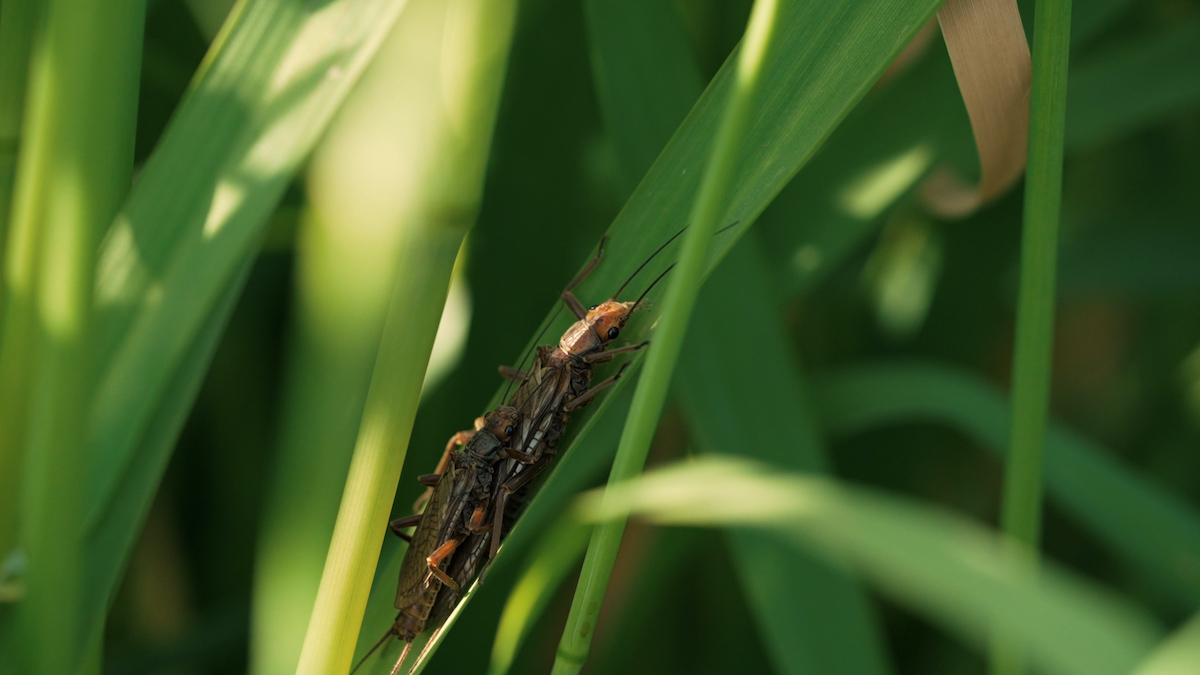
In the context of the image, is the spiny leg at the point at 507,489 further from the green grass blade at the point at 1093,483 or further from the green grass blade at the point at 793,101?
the green grass blade at the point at 1093,483

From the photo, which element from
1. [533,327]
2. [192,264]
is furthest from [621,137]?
[192,264]

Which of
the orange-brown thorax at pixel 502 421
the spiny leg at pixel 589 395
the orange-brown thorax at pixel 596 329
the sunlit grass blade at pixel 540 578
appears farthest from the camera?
the orange-brown thorax at pixel 502 421

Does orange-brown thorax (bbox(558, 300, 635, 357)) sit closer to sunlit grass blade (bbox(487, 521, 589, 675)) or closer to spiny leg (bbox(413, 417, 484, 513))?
spiny leg (bbox(413, 417, 484, 513))

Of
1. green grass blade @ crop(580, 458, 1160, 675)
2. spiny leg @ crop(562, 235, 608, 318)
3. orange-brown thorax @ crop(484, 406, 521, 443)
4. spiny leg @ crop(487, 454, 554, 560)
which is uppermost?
spiny leg @ crop(562, 235, 608, 318)

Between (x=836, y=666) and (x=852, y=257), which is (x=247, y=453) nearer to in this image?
Result: (x=836, y=666)

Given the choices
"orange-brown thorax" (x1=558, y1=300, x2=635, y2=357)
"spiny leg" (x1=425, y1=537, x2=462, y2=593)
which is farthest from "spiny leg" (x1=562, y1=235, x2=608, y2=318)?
"spiny leg" (x1=425, y1=537, x2=462, y2=593)

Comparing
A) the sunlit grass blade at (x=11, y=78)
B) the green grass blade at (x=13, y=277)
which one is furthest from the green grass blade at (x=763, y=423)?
the sunlit grass blade at (x=11, y=78)

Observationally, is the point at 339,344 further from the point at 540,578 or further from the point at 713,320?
the point at 713,320
